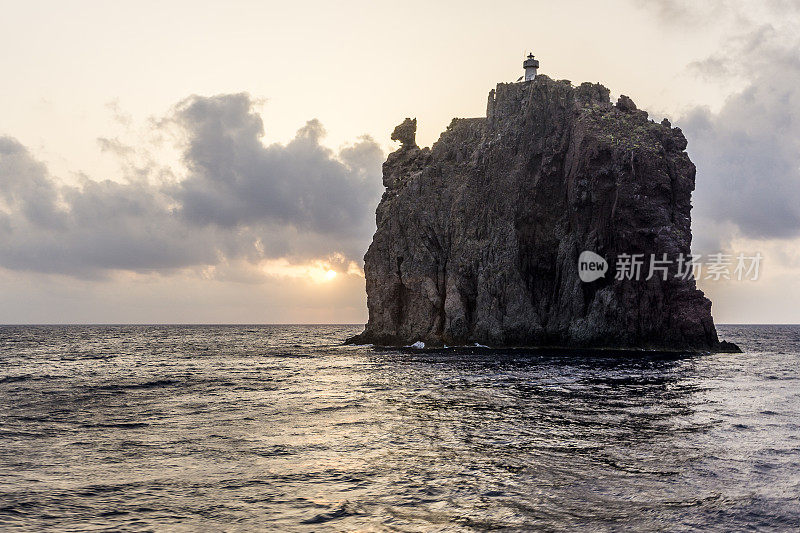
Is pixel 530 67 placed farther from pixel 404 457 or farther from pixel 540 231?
pixel 404 457

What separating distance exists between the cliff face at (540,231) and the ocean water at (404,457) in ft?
114

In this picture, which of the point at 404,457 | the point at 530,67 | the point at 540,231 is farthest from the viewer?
the point at 530,67

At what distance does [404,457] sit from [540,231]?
219 ft

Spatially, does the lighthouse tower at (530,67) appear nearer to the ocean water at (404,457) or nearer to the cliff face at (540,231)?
the cliff face at (540,231)

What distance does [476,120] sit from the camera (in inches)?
3676

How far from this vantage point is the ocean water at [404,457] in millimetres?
12711

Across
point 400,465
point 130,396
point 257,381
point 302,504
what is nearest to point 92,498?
point 302,504

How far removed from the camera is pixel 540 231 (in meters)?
80.6

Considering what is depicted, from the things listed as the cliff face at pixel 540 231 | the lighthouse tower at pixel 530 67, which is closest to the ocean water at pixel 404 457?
the cliff face at pixel 540 231

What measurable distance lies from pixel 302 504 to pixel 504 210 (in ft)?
239

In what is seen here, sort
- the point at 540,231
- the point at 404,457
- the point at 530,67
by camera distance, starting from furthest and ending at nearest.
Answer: the point at 530,67 < the point at 540,231 < the point at 404,457

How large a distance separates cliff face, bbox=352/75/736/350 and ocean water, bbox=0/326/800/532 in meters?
34.8

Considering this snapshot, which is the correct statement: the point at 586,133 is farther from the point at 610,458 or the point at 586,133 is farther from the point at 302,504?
the point at 302,504

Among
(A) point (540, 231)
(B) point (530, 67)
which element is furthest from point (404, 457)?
(B) point (530, 67)
